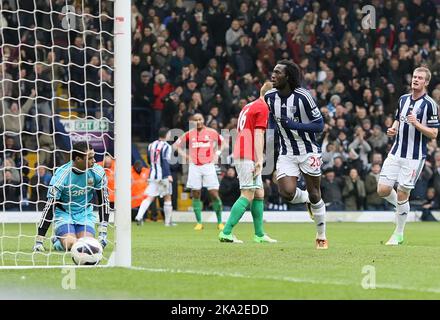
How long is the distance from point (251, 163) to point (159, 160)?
8.56m

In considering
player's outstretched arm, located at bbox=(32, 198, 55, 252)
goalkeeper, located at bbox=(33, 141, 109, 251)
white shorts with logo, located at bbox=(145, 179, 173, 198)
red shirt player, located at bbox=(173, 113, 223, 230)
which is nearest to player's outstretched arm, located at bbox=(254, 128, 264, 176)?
goalkeeper, located at bbox=(33, 141, 109, 251)

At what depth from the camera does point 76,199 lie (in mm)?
14250

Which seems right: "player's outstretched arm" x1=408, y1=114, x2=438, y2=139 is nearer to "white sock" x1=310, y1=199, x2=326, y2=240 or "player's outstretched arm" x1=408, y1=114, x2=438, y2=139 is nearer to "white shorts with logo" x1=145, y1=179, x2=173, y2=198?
"white sock" x1=310, y1=199, x2=326, y2=240

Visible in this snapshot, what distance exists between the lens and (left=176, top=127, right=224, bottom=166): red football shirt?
74.6 feet

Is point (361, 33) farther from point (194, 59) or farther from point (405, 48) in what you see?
point (194, 59)

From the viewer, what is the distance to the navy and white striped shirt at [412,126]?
50.4 ft

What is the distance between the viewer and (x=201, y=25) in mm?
29188

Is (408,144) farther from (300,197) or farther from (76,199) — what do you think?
(76,199)

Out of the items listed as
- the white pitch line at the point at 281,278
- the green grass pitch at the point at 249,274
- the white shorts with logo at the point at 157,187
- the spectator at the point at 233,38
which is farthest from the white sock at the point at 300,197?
the spectator at the point at 233,38

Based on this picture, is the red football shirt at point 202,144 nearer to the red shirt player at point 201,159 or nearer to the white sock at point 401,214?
the red shirt player at point 201,159

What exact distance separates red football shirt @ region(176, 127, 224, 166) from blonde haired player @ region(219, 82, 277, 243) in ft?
20.4

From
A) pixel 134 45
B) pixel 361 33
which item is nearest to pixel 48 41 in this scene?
pixel 134 45

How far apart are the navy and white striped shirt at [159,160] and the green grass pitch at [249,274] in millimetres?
8780

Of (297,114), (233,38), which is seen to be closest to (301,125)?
(297,114)
